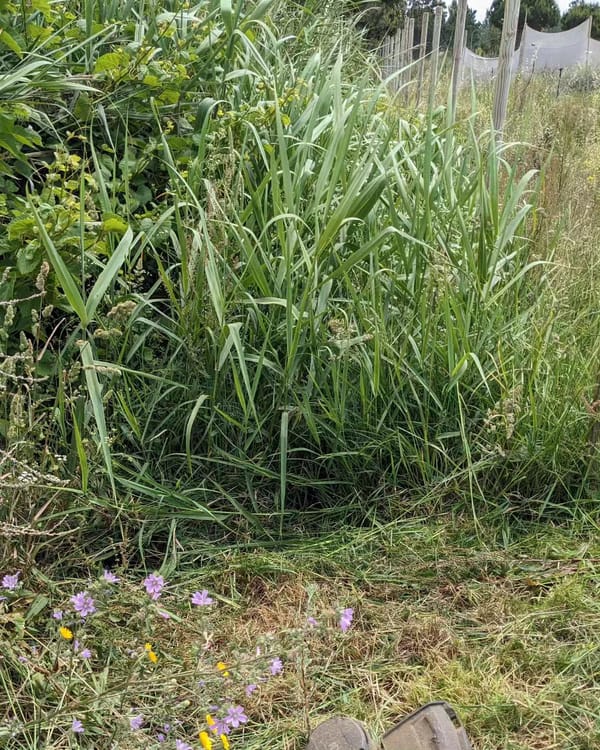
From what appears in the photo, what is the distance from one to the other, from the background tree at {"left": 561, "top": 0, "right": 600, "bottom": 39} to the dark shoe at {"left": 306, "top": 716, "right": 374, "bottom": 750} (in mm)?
33505

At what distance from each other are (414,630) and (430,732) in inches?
14.0

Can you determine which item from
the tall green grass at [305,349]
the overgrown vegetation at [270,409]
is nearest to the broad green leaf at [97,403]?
the overgrown vegetation at [270,409]

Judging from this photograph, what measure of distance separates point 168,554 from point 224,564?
0.46 feet

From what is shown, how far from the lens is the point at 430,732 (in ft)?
3.99

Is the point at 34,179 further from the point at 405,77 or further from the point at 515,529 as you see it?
the point at 405,77

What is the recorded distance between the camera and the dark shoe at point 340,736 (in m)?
1.20

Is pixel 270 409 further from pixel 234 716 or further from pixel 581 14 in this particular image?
pixel 581 14

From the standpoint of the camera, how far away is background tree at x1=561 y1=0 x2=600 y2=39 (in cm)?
2971

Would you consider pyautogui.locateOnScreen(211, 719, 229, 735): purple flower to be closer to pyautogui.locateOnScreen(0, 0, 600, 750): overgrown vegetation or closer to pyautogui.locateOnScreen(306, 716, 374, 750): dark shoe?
pyautogui.locateOnScreen(0, 0, 600, 750): overgrown vegetation

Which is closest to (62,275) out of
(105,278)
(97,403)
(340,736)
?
(105,278)

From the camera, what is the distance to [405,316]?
2076 mm

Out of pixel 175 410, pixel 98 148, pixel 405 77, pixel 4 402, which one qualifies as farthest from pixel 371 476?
pixel 405 77

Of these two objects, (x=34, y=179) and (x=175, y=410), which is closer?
(x=175, y=410)

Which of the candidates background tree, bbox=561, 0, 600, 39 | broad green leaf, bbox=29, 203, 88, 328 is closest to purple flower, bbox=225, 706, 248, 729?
broad green leaf, bbox=29, 203, 88, 328
